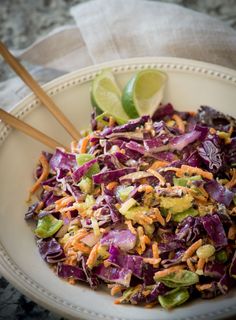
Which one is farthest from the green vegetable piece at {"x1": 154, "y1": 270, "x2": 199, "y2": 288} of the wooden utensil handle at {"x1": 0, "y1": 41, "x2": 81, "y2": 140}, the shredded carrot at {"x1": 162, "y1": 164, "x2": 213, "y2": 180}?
the wooden utensil handle at {"x1": 0, "y1": 41, "x2": 81, "y2": 140}

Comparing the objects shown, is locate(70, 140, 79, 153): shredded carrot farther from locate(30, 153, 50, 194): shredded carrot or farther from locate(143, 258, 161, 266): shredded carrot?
locate(143, 258, 161, 266): shredded carrot

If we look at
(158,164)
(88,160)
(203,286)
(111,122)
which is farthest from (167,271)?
(111,122)

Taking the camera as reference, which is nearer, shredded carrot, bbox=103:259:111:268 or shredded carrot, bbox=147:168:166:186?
shredded carrot, bbox=103:259:111:268

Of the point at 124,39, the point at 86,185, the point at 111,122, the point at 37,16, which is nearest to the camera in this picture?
the point at 86,185

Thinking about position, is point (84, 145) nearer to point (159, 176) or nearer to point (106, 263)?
point (159, 176)

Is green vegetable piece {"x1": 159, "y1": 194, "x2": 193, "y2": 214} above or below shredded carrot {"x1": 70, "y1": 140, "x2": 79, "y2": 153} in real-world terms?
below
